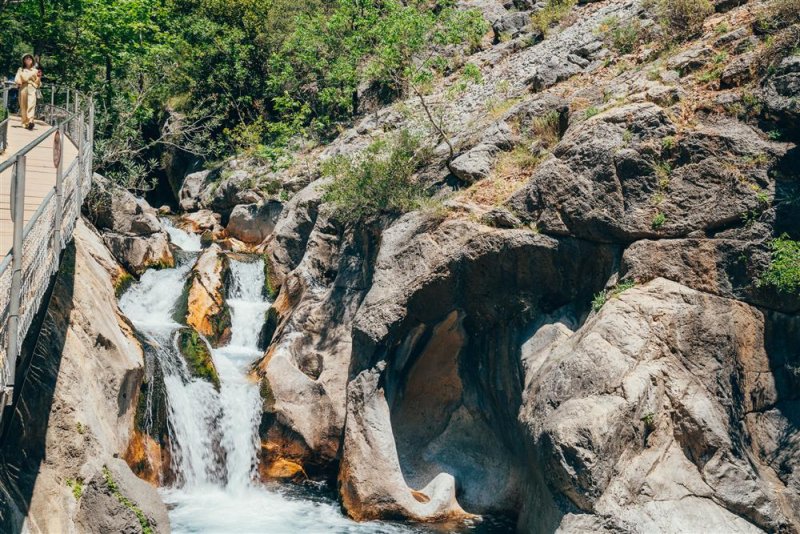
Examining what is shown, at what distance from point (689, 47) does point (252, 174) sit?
16.1m

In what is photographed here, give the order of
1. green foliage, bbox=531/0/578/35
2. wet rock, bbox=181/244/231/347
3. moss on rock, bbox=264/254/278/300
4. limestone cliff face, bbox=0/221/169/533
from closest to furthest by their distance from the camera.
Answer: limestone cliff face, bbox=0/221/169/533
wet rock, bbox=181/244/231/347
moss on rock, bbox=264/254/278/300
green foliage, bbox=531/0/578/35

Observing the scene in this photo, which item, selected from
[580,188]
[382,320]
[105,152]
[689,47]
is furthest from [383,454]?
[105,152]

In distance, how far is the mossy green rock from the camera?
17672 millimetres

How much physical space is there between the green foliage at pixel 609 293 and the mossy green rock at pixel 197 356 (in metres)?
8.34

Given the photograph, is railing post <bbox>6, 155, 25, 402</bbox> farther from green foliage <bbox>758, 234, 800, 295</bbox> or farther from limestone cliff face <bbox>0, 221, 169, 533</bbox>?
green foliage <bbox>758, 234, 800, 295</bbox>

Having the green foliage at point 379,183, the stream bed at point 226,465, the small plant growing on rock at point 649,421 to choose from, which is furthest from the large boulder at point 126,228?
the small plant growing on rock at point 649,421

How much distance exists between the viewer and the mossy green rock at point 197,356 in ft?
58.0

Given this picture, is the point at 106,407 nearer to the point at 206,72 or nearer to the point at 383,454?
the point at 383,454

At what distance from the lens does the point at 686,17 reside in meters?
17.1

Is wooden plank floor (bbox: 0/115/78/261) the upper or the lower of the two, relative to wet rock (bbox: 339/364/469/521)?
upper

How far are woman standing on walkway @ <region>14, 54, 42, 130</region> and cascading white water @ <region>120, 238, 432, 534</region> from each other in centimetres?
489

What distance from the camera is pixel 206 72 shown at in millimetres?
31828

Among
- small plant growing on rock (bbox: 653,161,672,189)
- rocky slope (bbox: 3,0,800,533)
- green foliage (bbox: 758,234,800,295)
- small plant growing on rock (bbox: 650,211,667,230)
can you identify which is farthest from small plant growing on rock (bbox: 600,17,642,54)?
green foliage (bbox: 758,234,800,295)

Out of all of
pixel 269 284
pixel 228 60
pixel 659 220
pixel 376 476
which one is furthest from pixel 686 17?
pixel 228 60
